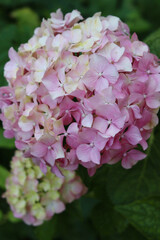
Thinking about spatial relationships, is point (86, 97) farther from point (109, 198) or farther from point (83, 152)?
point (109, 198)

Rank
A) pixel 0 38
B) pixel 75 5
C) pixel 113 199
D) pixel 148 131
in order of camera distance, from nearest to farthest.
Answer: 1. pixel 148 131
2. pixel 113 199
3. pixel 0 38
4. pixel 75 5

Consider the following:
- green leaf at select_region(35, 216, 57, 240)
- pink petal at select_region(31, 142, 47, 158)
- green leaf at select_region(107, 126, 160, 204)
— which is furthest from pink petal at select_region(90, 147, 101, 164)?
green leaf at select_region(35, 216, 57, 240)

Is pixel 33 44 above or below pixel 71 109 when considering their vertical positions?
above

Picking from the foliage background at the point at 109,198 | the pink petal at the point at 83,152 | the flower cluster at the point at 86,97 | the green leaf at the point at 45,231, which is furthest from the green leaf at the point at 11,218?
the pink petal at the point at 83,152

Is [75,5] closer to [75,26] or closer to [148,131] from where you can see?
[75,26]

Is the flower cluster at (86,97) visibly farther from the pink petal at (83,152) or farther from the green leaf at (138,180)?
the green leaf at (138,180)

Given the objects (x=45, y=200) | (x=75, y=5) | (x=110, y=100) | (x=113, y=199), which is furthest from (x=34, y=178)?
(x=75, y=5)

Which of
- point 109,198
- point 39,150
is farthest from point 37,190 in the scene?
point 39,150
